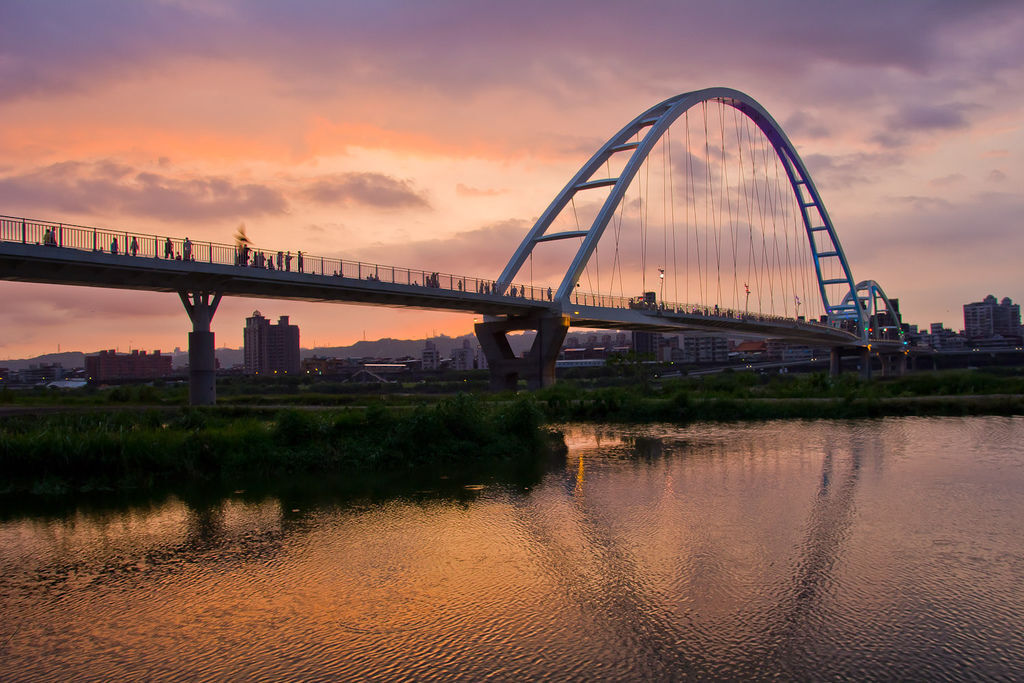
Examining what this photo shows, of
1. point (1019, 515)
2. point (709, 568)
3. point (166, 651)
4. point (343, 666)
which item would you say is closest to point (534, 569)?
point (709, 568)

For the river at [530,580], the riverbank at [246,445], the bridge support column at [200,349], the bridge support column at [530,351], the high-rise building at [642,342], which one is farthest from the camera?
the high-rise building at [642,342]

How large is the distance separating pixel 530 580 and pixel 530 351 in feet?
116

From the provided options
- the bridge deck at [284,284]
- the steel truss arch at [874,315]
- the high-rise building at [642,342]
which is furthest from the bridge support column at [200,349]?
the high-rise building at [642,342]

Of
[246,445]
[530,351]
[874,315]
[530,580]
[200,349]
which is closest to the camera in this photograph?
[530,580]

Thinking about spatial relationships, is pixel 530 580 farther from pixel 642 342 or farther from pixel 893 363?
pixel 642 342

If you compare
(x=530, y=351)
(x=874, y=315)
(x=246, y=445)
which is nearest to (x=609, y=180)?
(x=530, y=351)

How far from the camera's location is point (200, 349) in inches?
1143

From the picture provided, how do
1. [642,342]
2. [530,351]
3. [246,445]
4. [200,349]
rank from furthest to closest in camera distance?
1. [642,342]
2. [530,351]
3. [200,349]
4. [246,445]

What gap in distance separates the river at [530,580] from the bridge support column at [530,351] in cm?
2689

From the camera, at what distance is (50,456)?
15609mm

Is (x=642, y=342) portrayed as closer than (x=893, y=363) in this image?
No

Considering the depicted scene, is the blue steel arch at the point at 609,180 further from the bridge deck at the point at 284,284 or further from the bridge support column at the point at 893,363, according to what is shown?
the bridge support column at the point at 893,363

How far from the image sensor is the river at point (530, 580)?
22.4ft

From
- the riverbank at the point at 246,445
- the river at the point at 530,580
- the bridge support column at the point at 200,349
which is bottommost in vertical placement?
the river at the point at 530,580
